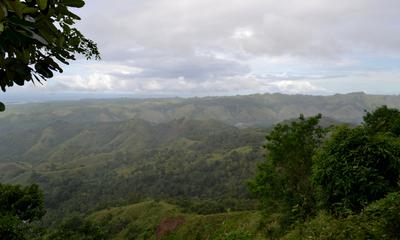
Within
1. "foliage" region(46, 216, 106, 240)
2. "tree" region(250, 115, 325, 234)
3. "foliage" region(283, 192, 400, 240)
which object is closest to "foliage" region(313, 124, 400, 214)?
"foliage" region(283, 192, 400, 240)

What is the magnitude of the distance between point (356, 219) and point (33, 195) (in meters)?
34.9

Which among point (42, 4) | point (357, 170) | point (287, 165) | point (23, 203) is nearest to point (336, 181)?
point (357, 170)

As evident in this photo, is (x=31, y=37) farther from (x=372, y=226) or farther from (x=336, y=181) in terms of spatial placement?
(x=336, y=181)

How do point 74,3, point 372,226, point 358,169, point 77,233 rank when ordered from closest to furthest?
point 74,3 < point 372,226 < point 358,169 < point 77,233

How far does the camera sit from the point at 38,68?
339cm

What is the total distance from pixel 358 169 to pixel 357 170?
0.09m

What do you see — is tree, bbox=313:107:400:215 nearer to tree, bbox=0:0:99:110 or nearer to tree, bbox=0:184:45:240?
tree, bbox=0:0:99:110

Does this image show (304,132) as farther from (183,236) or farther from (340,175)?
(183,236)

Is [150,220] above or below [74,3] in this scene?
below

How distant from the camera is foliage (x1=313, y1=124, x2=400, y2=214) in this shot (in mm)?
19031

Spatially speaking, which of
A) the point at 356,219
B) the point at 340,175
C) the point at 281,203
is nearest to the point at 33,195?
the point at 281,203

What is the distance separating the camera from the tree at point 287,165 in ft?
116

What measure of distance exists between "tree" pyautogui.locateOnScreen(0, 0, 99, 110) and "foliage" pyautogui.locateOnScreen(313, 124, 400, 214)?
18.0m

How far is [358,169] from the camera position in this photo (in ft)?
63.0
